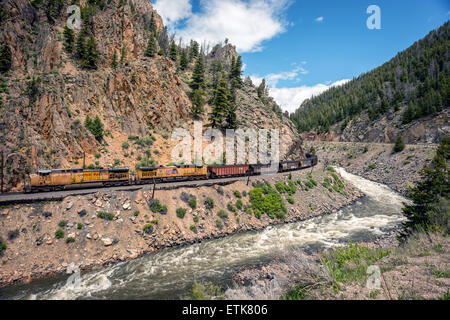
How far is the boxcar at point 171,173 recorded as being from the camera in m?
28.5

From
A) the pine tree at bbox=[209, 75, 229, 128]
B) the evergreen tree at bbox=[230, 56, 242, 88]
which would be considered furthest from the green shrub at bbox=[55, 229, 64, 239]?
the evergreen tree at bbox=[230, 56, 242, 88]

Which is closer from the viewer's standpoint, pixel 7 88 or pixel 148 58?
pixel 7 88

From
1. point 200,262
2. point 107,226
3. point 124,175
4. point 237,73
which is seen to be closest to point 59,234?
point 107,226

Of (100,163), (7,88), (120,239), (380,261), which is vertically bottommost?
(120,239)

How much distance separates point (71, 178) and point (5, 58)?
2961cm

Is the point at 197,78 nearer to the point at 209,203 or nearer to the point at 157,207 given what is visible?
the point at 209,203

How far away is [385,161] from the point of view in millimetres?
59625

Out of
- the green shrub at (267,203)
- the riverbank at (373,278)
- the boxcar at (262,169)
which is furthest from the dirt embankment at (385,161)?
the riverbank at (373,278)

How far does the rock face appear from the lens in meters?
28.4

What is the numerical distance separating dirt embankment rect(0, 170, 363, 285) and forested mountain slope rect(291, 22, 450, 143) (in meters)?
73.9

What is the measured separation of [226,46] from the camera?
10356cm

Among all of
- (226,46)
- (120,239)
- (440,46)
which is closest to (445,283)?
(120,239)
